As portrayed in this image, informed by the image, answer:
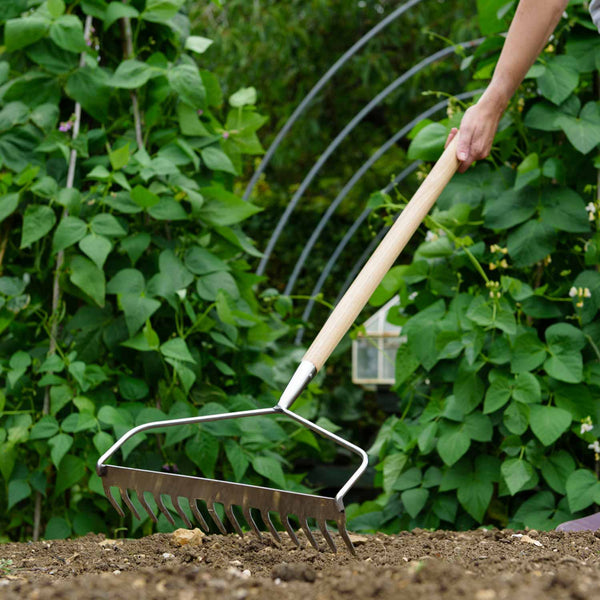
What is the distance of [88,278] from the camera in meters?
1.86

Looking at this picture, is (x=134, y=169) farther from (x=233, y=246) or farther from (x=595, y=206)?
(x=595, y=206)

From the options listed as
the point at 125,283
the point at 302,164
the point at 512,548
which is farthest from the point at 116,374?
the point at 302,164

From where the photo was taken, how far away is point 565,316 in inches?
79.4

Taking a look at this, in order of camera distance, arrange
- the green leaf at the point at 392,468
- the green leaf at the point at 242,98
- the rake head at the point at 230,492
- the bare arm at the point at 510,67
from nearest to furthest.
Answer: the rake head at the point at 230,492 → the bare arm at the point at 510,67 → the green leaf at the point at 392,468 → the green leaf at the point at 242,98

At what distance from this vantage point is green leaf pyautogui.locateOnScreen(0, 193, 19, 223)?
1880mm

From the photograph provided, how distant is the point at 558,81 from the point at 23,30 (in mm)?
1337

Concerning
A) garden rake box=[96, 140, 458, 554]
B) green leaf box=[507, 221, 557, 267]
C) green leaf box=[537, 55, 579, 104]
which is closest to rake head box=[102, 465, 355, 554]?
garden rake box=[96, 140, 458, 554]

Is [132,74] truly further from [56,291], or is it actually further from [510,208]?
[510,208]

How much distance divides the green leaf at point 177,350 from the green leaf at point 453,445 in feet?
2.14

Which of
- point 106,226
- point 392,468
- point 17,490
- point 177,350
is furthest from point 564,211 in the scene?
point 17,490

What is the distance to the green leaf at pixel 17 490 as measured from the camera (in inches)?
71.3

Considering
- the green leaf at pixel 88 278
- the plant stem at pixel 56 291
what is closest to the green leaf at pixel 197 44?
the plant stem at pixel 56 291

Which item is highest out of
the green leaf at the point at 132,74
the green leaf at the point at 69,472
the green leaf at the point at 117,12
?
the green leaf at the point at 117,12

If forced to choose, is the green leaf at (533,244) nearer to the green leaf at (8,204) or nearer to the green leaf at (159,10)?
the green leaf at (159,10)
